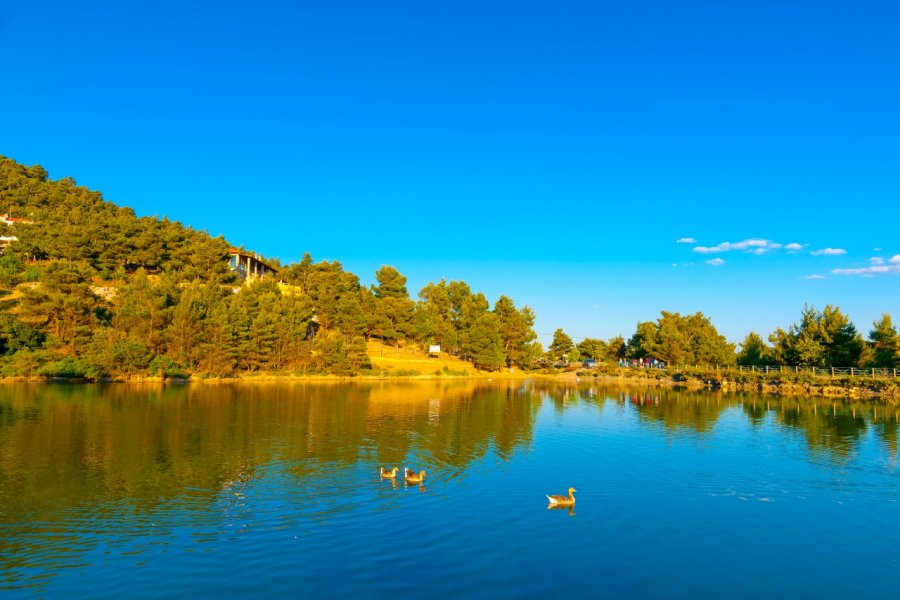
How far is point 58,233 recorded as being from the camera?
3725 inches

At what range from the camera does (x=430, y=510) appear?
→ 20094mm

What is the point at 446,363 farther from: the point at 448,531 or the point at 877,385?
the point at 448,531

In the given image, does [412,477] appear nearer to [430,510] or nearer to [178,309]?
[430,510]

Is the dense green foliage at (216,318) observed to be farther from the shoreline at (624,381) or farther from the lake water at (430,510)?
the lake water at (430,510)

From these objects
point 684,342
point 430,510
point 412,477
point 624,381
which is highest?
point 684,342

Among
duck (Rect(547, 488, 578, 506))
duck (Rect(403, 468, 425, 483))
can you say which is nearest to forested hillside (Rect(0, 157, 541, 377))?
duck (Rect(403, 468, 425, 483))

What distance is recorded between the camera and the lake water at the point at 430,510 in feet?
47.0

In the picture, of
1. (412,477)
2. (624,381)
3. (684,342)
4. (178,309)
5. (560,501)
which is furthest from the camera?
(684,342)

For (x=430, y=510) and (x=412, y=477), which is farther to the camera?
(x=412, y=477)

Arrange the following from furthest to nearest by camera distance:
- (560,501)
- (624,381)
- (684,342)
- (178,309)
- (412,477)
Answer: (684,342)
(624,381)
(178,309)
(412,477)
(560,501)

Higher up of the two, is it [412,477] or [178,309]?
[178,309]

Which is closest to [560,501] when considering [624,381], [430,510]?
[430,510]

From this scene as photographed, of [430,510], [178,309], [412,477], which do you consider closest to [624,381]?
[178,309]

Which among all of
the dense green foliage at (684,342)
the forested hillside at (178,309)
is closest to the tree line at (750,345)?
the dense green foliage at (684,342)
